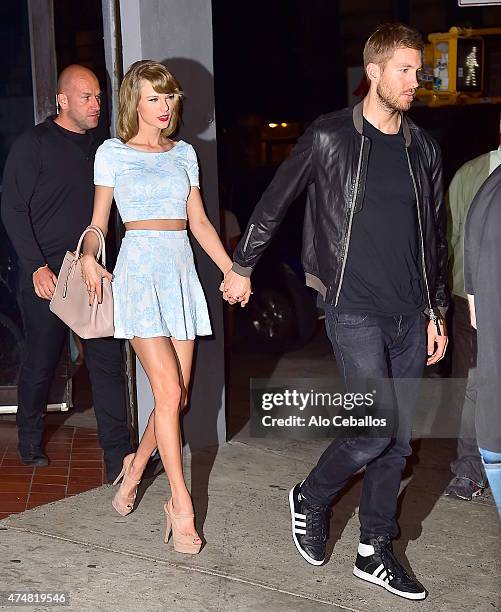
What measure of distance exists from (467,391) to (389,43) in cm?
220

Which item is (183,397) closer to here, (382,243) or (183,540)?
(183,540)

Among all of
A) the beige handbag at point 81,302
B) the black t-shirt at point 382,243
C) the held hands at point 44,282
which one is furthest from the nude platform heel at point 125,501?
the black t-shirt at point 382,243

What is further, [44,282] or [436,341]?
[44,282]

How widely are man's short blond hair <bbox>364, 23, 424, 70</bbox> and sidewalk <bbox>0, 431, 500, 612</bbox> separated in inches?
80.8

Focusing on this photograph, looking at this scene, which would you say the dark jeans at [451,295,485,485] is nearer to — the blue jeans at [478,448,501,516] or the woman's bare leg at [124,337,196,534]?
the woman's bare leg at [124,337,196,534]

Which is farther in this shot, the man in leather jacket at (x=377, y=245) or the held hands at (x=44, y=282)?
the held hands at (x=44, y=282)

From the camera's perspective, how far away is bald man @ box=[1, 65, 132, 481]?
19.5ft

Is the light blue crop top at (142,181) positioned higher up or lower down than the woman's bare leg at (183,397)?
higher up

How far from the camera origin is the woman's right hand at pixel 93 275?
4.93m

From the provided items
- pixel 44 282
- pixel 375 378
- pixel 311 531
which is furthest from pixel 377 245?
pixel 44 282

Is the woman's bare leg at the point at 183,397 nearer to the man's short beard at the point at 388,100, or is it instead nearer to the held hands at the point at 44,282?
the held hands at the point at 44,282

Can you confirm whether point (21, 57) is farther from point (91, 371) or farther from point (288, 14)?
point (288, 14)

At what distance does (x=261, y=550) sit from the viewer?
495 cm

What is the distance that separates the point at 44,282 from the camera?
5867 mm
